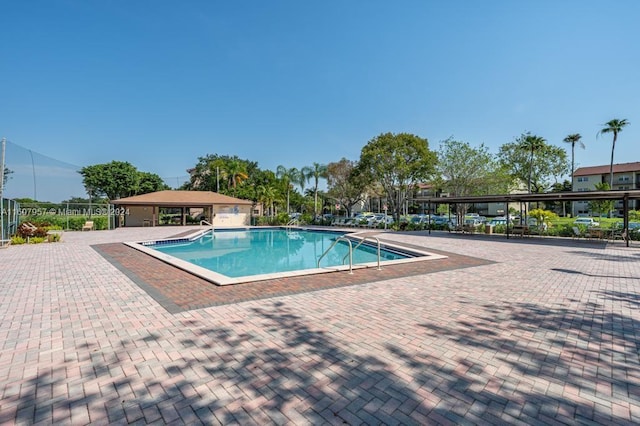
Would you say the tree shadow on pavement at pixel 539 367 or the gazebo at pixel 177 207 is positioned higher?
the gazebo at pixel 177 207

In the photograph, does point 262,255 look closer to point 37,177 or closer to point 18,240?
point 18,240

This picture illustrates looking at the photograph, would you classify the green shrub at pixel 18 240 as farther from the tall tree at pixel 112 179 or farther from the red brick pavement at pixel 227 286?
the tall tree at pixel 112 179

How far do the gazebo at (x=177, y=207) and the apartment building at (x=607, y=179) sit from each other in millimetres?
48514

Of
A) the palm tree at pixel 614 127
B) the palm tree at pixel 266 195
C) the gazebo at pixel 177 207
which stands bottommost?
the gazebo at pixel 177 207

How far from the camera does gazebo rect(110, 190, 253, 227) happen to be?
27.6 metres

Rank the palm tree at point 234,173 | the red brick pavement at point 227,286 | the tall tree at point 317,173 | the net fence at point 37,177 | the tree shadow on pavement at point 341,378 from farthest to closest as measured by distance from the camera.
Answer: the palm tree at point 234,173, the tall tree at point 317,173, the net fence at point 37,177, the red brick pavement at point 227,286, the tree shadow on pavement at point 341,378

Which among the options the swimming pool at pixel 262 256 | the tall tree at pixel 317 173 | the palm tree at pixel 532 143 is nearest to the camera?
the swimming pool at pixel 262 256

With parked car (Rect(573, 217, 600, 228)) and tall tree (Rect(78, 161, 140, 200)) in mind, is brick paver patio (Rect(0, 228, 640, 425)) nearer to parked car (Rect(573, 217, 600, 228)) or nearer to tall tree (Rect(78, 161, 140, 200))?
parked car (Rect(573, 217, 600, 228))

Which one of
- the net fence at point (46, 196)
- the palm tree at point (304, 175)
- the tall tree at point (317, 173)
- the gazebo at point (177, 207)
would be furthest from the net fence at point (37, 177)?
the tall tree at point (317, 173)

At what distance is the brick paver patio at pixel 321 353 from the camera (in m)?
2.35


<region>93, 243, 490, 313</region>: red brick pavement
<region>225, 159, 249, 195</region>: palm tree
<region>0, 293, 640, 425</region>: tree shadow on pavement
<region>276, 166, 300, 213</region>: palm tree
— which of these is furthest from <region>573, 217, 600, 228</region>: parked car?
<region>225, 159, 249, 195</region>: palm tree

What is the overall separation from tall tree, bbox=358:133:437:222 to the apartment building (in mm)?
34313

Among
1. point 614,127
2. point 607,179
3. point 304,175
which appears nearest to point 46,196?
point 304,175

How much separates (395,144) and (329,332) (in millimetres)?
23138
